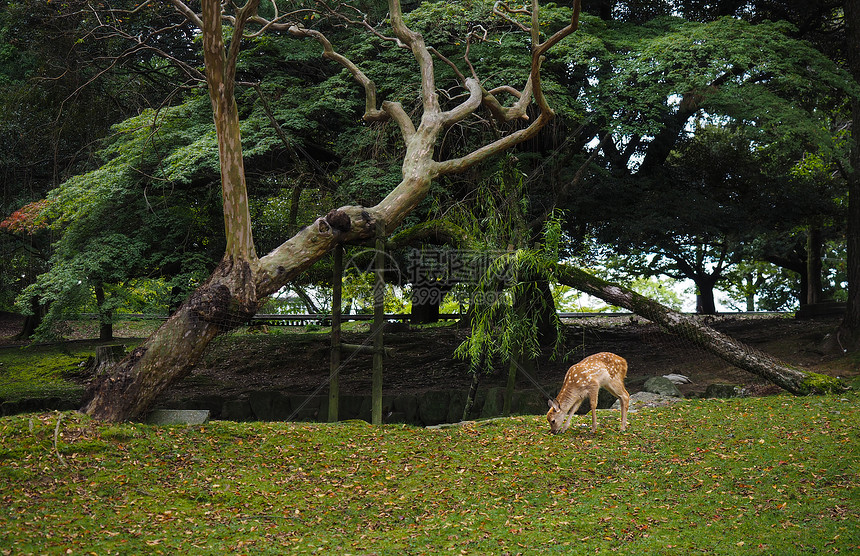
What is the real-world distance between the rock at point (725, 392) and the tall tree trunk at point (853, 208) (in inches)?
153

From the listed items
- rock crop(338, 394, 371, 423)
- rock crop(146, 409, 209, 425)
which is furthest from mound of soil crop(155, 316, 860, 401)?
rock crop(146, 409, 209, 425)

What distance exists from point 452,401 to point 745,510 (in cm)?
570

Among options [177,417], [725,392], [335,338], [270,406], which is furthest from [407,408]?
[725,392]

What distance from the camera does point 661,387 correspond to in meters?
10.7

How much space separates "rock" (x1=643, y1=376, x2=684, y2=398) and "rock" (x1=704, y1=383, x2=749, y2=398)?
1.32ft

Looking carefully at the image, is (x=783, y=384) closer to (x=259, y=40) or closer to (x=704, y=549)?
(x=704, y=549)

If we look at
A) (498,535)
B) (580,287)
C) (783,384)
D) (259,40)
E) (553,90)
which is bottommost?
(498,535)

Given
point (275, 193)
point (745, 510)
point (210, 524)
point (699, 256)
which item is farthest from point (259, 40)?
point (699, 256)

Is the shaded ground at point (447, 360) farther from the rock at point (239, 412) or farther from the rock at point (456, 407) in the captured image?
the rock at point (239, 412)

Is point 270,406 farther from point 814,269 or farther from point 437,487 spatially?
point 814,269

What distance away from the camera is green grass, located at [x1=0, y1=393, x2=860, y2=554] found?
555 centimetres

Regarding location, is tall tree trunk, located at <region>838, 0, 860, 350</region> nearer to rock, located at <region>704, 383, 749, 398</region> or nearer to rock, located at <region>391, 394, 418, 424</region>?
rock, located at <region>704, 383, 749, 398</region>

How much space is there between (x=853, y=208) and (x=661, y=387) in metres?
5.91

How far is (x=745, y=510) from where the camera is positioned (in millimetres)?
6152
